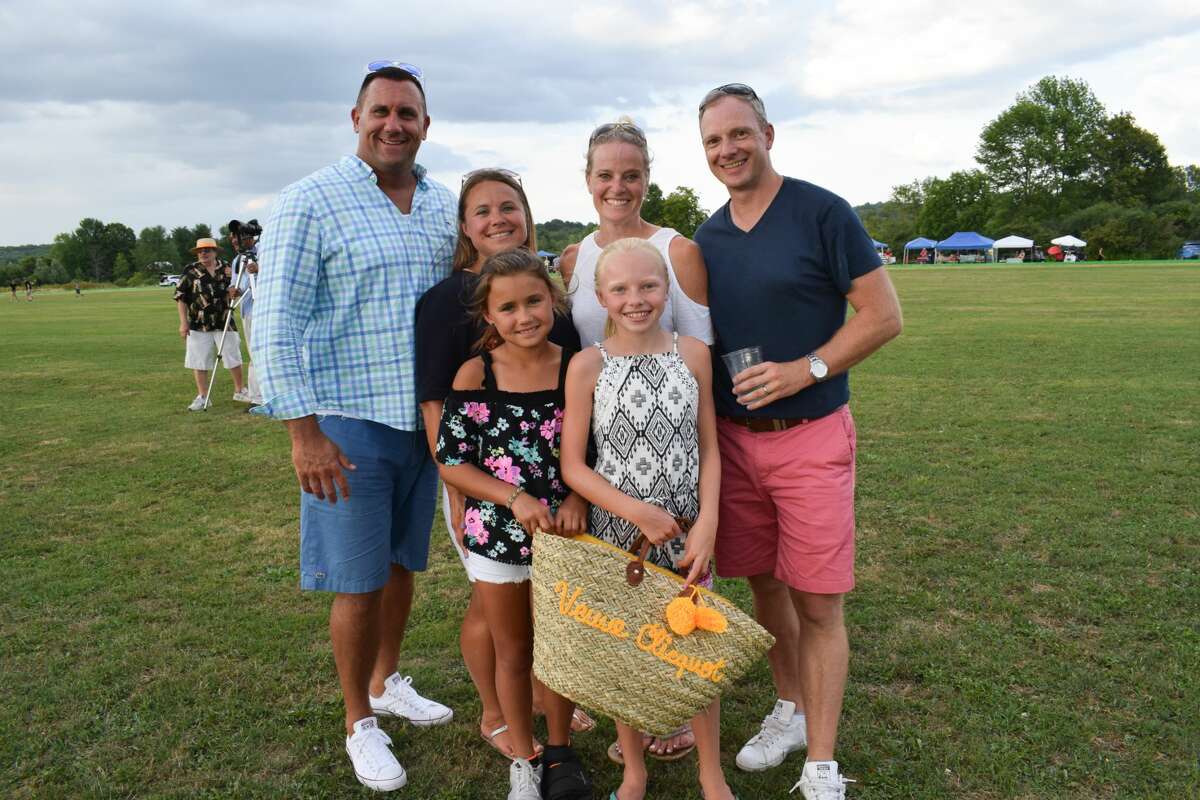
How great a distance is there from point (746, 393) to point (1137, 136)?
9211cm

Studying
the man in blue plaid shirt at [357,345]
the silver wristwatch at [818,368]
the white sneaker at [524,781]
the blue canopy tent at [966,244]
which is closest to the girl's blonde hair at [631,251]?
the silver wristwatch at [818,368]

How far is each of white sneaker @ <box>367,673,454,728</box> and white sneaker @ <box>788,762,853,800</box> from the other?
147 centimetres

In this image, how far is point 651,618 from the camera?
2.61m

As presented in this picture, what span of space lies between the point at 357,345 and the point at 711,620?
154 cm

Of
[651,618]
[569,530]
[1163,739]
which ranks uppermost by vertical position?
[569,530]

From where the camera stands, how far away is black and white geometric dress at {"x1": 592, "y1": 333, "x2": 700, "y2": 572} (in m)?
2.77

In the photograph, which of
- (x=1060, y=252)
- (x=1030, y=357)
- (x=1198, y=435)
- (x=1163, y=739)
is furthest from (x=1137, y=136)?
(x=1163, y=739)

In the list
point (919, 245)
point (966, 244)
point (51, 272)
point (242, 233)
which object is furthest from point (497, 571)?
point (51, 272)

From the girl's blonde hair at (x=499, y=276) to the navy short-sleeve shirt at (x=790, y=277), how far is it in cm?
60

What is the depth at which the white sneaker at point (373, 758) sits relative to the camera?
10.2 feet

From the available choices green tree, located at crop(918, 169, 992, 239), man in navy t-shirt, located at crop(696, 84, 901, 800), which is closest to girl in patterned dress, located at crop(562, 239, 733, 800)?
man in navy t-shirt, located at crop(696, 84, 901, 800)

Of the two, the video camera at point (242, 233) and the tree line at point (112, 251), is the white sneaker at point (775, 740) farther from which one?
the tree line at point (112, 251)

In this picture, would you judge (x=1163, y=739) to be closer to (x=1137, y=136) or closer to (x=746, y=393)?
(x=746, y=393)

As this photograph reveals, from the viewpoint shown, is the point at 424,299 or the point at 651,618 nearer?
the point at 651,618
